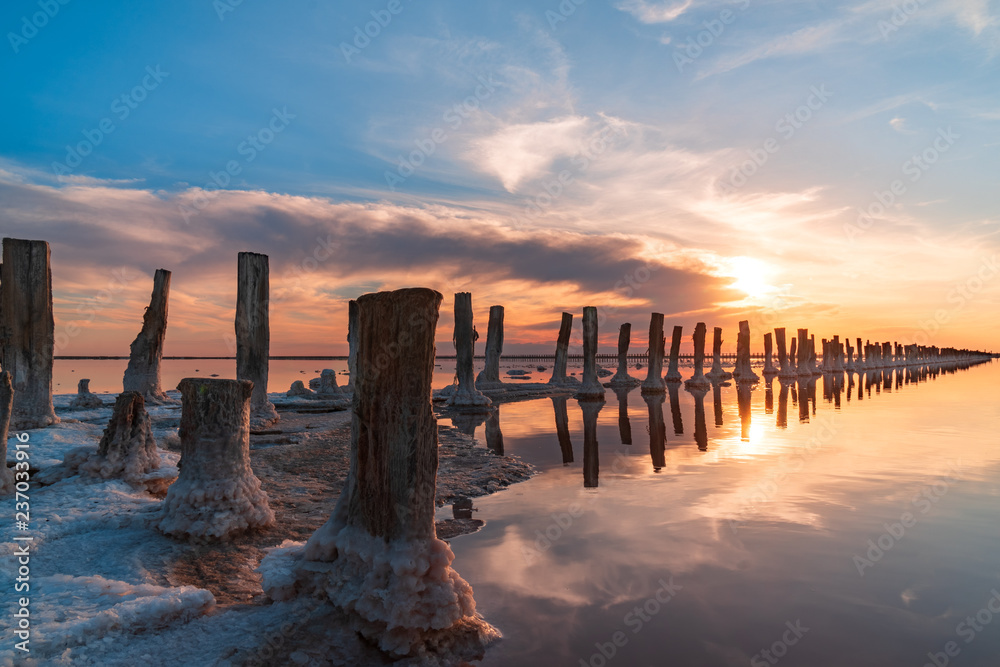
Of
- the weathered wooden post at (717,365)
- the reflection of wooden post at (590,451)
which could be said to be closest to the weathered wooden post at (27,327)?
the reflection of wooden post at (590,451)

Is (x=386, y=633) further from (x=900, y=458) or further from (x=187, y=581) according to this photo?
(x=900, y=458)

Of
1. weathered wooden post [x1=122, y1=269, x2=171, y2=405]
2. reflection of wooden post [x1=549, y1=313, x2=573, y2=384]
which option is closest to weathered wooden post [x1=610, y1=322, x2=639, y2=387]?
reflection of wooden post [x1=549, y1=313, x2=573, y2=384]

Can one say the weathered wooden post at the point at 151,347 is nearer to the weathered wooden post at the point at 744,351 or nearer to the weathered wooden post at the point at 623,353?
the weathered wooden post at the point at 623,353

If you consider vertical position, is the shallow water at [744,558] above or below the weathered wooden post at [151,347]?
below

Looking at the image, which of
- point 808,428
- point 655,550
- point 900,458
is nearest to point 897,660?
point 655,550

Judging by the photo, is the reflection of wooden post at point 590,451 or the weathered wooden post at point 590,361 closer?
the reflection of wooden post at point 590,451

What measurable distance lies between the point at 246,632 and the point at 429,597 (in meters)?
1.11

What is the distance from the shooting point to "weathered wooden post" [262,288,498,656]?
360 centimetres

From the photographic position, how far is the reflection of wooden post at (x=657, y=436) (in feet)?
31.4

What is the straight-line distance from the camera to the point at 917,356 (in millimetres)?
88688

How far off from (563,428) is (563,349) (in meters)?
15.1

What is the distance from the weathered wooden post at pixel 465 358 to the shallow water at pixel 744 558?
8.89m

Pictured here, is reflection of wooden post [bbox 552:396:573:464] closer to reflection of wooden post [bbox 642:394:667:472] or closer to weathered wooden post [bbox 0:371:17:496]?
reflection of wooden post [bbox 642:394:667:472]

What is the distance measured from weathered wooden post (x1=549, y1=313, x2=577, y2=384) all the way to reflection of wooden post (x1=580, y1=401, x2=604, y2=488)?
9830mm
